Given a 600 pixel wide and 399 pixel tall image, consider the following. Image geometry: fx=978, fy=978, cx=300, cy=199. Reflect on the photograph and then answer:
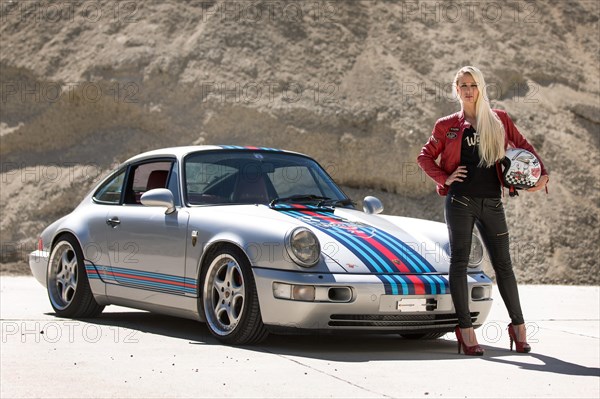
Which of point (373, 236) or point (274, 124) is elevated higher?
point (274, 124)

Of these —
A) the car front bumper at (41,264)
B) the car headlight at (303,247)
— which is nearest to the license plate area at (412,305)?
the car headlight at (303,247)

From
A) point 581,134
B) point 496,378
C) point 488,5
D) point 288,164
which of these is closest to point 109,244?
point 288,164

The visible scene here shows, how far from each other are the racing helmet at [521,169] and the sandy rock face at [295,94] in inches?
376

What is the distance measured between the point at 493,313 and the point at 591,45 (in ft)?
44.3

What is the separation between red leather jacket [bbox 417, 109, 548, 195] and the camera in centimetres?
617

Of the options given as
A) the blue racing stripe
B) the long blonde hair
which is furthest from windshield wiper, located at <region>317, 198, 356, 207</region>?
the long blonde hair

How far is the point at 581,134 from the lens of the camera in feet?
59.9

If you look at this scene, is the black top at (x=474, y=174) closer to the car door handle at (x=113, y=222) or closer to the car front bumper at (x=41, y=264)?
the car door handle at (x=113, y=222)

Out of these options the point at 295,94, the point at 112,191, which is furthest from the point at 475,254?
the point at 295,94

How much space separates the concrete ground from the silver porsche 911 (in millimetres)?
228

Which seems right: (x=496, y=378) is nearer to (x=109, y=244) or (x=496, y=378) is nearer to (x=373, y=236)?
(x=373, y=236)

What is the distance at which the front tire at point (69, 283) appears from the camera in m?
7.95

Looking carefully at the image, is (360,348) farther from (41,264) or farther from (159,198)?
(41,264)

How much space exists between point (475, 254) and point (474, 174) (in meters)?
0.92
